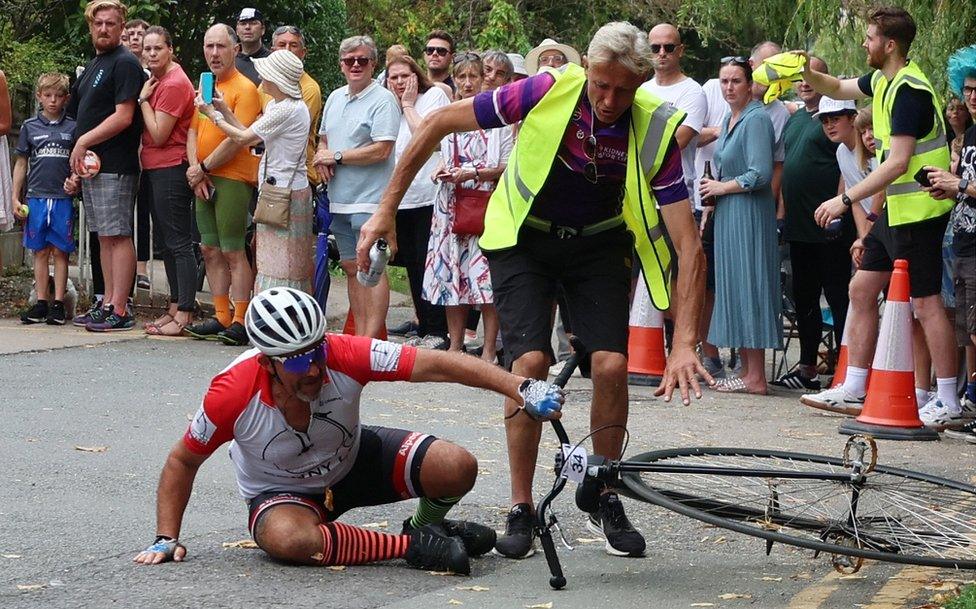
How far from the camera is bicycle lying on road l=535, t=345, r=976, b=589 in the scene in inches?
211

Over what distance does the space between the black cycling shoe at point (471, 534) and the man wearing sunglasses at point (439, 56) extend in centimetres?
685

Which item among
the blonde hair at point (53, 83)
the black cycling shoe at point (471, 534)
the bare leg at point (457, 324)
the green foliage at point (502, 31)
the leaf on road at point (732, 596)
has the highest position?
the green foliage at point (502, 31)

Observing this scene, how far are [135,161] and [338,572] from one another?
737 centimetres

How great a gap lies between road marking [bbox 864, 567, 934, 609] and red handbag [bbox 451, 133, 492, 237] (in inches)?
232

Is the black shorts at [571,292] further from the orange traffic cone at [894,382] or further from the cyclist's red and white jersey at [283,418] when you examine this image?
the orange traffic cone at [894,382]

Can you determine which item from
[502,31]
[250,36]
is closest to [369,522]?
[250,36]

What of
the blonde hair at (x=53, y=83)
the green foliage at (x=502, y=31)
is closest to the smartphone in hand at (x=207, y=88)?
the blonde hair at (x=53, y=83)

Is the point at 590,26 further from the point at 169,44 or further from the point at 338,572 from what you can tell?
the point at 338,572

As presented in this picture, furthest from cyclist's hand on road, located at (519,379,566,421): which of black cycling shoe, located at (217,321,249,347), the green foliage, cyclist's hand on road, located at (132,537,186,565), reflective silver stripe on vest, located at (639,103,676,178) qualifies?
the green foliage

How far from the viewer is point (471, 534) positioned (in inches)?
238

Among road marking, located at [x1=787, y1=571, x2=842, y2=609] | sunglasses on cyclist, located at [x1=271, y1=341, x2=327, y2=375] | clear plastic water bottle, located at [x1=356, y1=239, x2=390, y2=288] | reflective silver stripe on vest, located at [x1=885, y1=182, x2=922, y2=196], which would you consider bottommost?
road marking, located at [x1=787, y1=571, x2=842, y2=609]

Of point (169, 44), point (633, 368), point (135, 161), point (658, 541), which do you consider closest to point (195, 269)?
point (135, 161)

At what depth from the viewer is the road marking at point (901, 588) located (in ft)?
17.4

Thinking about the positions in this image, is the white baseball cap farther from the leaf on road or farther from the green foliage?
the green foliage
